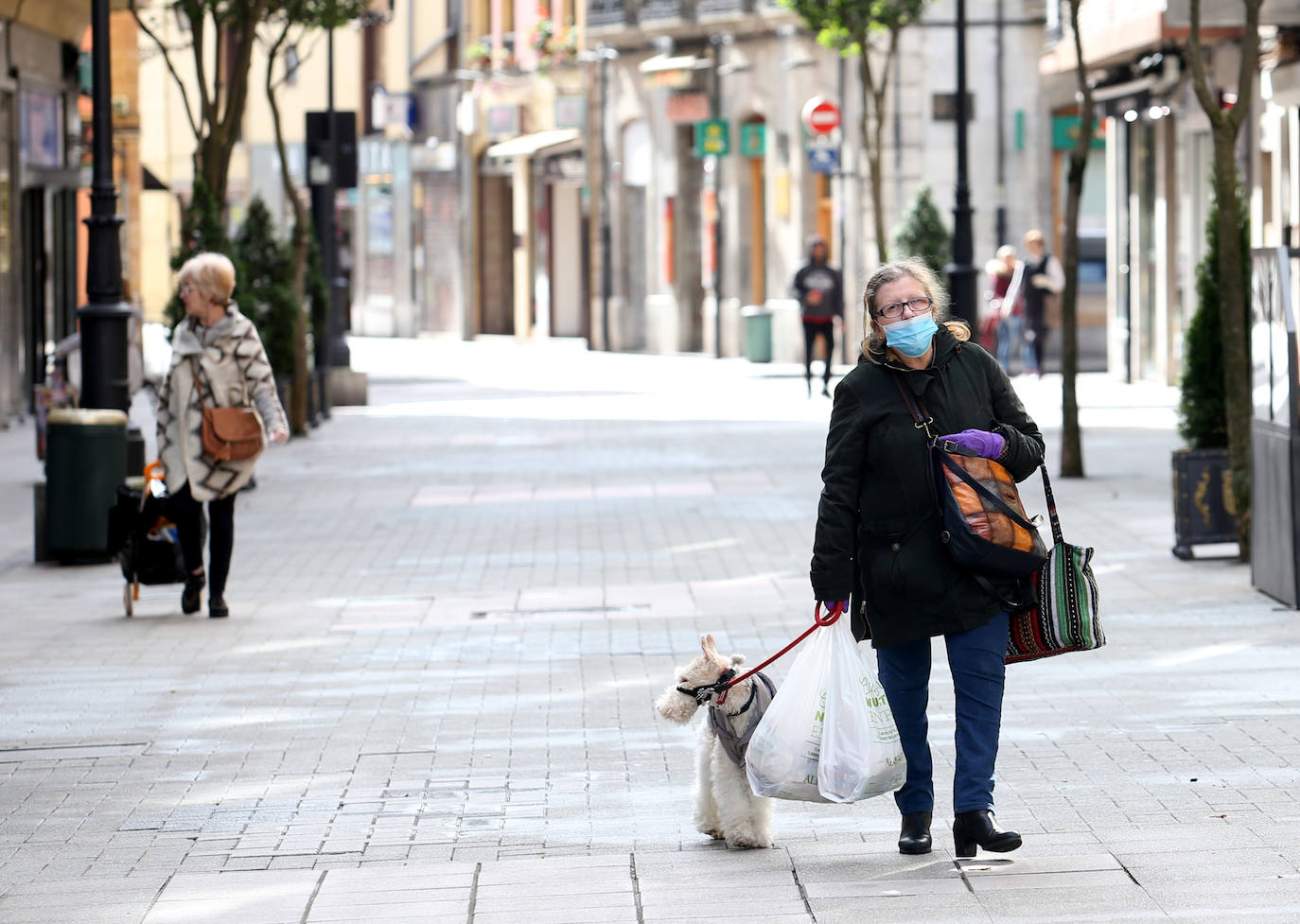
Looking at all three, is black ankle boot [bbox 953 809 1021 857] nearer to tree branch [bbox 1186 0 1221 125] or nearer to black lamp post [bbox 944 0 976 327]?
tree branch [bbox 1186 0 1221 125]

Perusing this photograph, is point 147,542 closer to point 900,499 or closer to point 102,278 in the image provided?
point 102,278

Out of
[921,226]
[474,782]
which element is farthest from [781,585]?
[921,226]

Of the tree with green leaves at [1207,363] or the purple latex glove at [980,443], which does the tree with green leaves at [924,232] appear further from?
the purple latex glove at [980,443]

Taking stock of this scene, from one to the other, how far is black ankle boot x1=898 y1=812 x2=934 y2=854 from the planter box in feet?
21.6

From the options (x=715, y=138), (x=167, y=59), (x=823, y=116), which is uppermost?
(x=715, y=138)

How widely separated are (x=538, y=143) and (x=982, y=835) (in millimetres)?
42817

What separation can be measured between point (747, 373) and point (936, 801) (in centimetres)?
2839

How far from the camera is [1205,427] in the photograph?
13.3 meters

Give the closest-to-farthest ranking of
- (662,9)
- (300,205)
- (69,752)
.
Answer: (69,752)
(300,205)
(662,9)

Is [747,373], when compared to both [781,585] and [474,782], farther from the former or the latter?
[474,782]

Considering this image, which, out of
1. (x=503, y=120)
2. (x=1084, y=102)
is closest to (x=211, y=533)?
(x=1084, y=102)

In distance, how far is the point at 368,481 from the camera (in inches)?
720

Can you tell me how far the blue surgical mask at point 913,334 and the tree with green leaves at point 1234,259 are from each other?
6.37 metres

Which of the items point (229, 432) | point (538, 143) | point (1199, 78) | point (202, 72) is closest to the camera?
point (229, 432)
